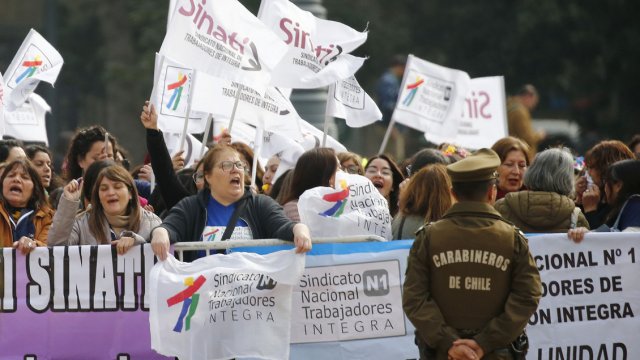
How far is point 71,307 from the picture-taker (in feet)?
26.8

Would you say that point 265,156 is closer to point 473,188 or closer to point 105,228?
point 105,228

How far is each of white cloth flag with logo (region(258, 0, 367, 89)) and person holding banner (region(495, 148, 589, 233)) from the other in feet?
7.32

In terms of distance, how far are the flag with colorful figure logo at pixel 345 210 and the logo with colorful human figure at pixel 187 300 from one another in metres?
1.01

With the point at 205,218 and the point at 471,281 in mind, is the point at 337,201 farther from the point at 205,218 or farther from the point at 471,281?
the point at 471,281

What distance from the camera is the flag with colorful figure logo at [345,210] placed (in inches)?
340

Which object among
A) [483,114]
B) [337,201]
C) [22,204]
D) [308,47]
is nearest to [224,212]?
[337,201]

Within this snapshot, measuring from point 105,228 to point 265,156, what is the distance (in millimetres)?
3595

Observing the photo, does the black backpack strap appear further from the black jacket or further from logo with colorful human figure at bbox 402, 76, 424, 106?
logo with colorful human figure at bbox 402, 76, 424, 106

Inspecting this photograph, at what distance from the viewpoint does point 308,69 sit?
10.3 meters

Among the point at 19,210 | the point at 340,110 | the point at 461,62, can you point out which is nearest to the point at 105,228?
the point at 19,210

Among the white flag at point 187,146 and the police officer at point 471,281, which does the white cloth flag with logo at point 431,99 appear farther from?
the police officer at point 471,281

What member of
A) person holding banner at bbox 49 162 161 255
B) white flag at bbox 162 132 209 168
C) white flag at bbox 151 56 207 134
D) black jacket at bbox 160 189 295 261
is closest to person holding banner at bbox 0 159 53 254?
person holding banner at bbox 49 162 161 255

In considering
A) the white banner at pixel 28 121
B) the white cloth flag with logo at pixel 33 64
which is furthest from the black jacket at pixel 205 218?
the white banner at pixel 28 121

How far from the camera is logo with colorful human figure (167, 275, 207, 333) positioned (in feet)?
25.8
